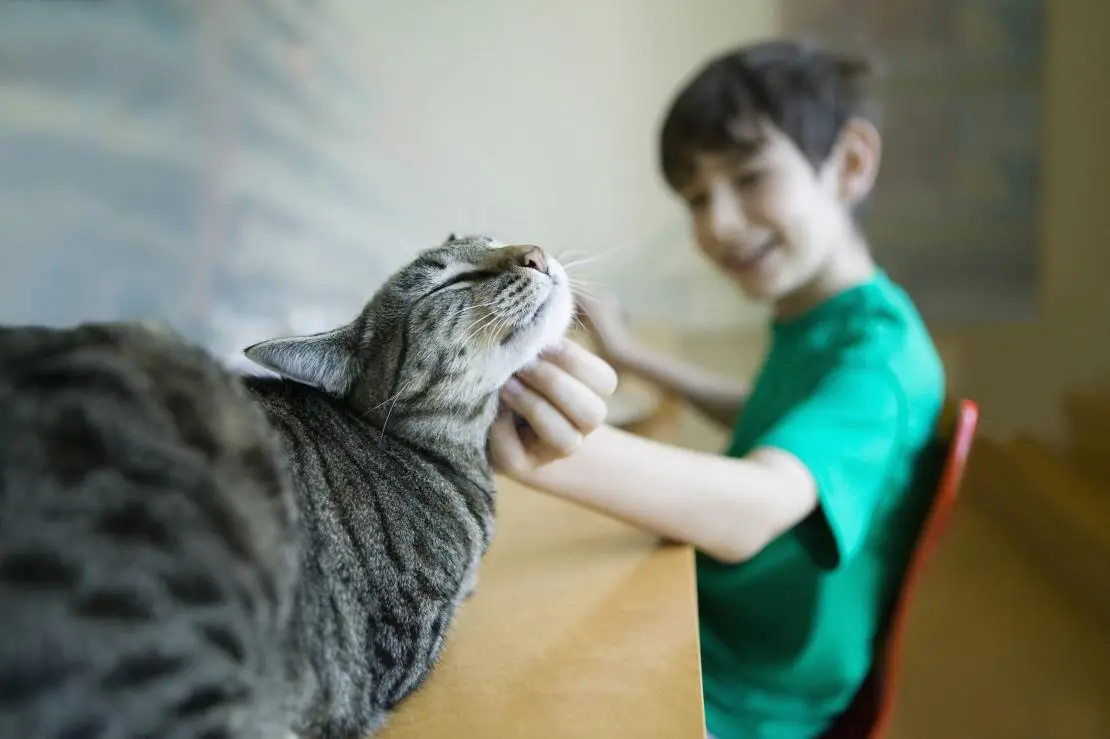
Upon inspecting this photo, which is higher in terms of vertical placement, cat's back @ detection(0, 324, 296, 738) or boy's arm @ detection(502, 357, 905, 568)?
cat's back @ detection(0, 324, 296, 738)

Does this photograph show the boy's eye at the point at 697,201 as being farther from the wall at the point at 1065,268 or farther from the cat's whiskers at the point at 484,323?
the wall at the point at 1065,268

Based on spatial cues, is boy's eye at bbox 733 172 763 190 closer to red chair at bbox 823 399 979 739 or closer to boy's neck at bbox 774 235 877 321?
boy's neck at bbox 774 235 877 321

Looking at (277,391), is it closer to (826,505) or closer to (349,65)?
(826,505)

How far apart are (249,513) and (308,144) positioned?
2.36 feet

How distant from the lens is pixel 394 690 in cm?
45

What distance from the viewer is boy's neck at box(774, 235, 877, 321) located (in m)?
0.93

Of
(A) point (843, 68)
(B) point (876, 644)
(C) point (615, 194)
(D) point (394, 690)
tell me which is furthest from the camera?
(C) point (615, 194)

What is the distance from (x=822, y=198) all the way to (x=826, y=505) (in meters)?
0.43

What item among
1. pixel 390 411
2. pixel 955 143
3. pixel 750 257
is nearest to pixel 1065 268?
pixel 955 143

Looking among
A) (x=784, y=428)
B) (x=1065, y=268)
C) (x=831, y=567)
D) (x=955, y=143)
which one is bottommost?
(x=1065, y=268)

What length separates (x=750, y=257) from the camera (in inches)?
36.8

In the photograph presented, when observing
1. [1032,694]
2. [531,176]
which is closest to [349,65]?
[531,176]

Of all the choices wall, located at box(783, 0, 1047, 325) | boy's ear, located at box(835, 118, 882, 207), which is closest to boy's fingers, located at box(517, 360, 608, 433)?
boy's ear, located at box(835, 118, 882, 207)

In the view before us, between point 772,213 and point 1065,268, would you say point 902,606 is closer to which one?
Result: point 772,213
